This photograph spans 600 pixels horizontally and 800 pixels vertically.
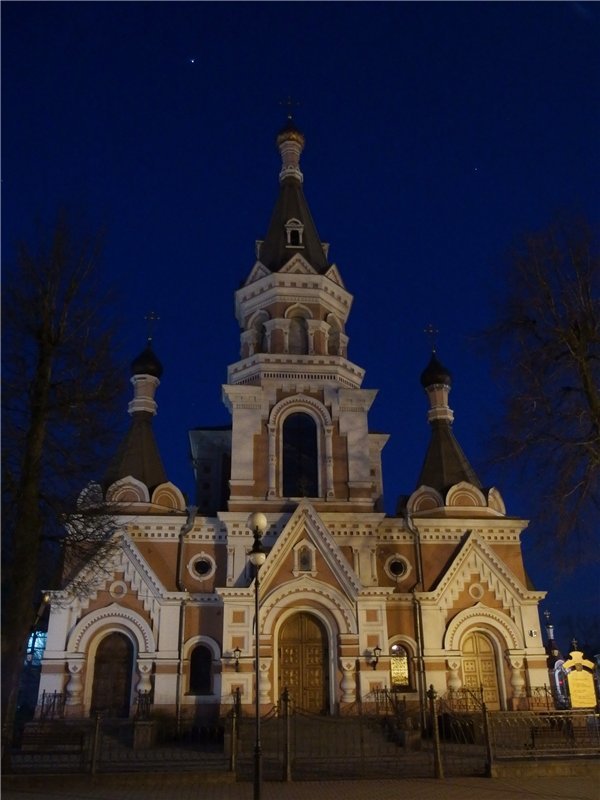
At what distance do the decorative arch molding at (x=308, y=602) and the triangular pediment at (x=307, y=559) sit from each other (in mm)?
183

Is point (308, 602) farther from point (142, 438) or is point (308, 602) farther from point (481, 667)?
point (142, 438)

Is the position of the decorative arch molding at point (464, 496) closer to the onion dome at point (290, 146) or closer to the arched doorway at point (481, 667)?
the arched doorway at point (481, 667)

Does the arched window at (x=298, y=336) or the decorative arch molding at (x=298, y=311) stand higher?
the decorative arch molding at (x=298, y=311)

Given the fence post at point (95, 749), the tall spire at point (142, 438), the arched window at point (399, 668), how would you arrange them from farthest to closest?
the tall spire at point (142, 438), the arched window at point (399, 668), the fence post at point (95, 749)

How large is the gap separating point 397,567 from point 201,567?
6460 mm

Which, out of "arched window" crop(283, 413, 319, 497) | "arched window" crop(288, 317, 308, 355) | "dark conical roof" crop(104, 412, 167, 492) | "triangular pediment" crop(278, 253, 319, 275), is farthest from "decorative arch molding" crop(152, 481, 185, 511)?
"triangular pediment" crop(278, 253, 319, 275)

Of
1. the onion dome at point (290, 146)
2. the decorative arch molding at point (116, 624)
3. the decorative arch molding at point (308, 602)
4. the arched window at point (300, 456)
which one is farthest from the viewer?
the onion dome at point (290, 146)

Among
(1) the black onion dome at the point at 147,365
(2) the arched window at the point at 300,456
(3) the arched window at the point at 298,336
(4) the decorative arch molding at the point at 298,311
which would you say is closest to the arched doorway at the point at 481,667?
(2) the arched window at the point at 300,456

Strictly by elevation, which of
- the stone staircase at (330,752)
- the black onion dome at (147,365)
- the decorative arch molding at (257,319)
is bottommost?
the stone staircase at (330,752)

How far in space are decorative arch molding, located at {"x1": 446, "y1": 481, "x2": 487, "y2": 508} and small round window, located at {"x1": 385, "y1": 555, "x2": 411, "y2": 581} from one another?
2.69 m

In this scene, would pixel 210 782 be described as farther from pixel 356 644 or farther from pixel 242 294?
pixel 242 294

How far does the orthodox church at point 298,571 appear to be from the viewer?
20297 millimetres

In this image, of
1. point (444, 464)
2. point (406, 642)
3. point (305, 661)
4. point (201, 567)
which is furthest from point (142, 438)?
point (406, 642)

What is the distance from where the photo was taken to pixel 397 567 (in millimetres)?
23250
